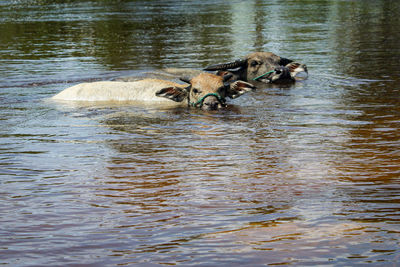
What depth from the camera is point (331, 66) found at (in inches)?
725

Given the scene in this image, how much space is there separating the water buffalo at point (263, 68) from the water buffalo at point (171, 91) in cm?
269

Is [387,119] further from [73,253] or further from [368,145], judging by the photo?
[73,253]

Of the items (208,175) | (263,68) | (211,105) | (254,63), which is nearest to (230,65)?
(254,63)

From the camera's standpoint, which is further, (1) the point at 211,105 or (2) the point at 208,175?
(1) the point at 211,105

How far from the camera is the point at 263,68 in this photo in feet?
56.1

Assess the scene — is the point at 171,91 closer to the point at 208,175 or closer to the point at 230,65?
the point at 230,65

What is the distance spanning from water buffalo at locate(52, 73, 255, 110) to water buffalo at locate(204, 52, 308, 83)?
2687mm

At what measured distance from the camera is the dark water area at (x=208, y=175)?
5.28 meters

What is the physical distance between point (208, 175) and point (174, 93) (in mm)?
6047

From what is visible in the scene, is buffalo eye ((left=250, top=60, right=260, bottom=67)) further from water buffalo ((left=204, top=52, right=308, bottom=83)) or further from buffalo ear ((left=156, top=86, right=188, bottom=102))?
buffalo ear ((left=156, top=86, right=188, bottom=102))

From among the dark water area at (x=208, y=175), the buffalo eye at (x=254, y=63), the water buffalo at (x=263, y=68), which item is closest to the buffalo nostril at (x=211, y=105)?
the dark water area at (x=208, y=175)

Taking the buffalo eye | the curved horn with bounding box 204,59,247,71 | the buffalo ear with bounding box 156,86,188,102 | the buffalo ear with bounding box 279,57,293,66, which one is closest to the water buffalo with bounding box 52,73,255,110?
the buffalo ear with bounding box 156,86,188,102

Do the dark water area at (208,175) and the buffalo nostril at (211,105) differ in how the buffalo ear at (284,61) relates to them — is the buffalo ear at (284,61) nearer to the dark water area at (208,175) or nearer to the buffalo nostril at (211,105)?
the dark water area at (208,175)

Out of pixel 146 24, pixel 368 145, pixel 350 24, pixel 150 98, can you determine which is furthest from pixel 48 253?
pixel 146 24
